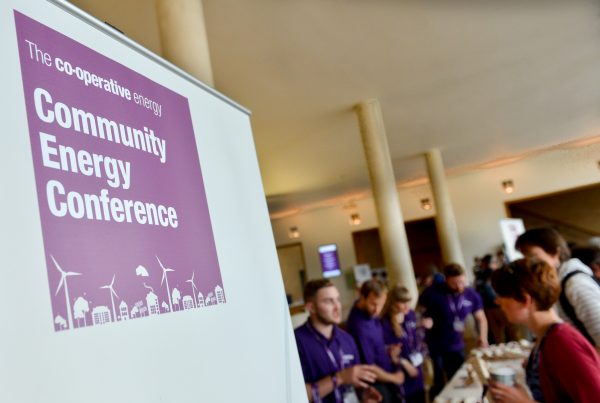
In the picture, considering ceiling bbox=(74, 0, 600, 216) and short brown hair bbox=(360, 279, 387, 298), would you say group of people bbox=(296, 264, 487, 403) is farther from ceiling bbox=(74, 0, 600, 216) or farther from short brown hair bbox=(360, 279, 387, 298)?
ceiling bbox=(74, 0, 600, 216)

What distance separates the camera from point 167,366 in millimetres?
1140

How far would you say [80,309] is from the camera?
38.1 inches

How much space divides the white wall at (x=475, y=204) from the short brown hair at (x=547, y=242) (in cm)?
859

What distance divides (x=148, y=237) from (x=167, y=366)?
1.05 feet

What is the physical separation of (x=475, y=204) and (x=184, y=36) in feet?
32.9

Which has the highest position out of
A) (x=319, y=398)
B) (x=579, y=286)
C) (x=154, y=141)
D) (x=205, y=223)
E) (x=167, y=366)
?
(x=154, y=141)

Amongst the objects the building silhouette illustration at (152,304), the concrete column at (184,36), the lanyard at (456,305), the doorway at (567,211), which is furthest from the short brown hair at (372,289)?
the doorway at (567,211)

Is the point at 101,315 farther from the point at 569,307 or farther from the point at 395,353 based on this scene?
the point at 395,353

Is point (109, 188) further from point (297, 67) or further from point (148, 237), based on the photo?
point (297, 67)

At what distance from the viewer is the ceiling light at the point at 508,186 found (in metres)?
11.1

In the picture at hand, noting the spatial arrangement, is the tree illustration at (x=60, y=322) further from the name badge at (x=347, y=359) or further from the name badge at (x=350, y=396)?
the name badge at (x=347, y=359)

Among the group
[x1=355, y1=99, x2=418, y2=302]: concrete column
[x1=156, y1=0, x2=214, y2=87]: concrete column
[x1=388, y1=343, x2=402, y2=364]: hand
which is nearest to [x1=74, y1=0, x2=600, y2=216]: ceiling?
[x1=355, y1=99, x2=418, y2=302]: concrete column

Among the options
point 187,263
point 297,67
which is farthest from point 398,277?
point 187,263

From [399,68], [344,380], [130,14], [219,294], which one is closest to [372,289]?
[344,380]
